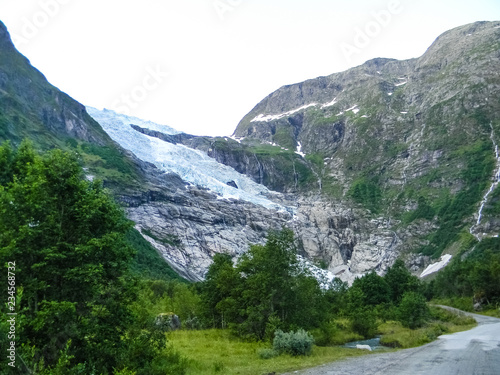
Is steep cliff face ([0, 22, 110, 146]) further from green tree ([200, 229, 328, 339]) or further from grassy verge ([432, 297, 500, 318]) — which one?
grassy verge ([432, 297, 500, 318])

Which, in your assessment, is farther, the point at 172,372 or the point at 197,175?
the point at 197,175

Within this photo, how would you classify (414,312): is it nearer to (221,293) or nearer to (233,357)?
(221,293)

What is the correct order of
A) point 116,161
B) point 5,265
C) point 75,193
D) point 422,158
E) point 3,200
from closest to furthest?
point 5,265, point 3,200, point 75,193, point 116,161, point 422,158

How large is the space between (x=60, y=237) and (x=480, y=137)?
7654 inches

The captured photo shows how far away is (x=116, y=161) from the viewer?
6142 inches

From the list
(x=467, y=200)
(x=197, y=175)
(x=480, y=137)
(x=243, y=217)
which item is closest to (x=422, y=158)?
(x=480, y=137)

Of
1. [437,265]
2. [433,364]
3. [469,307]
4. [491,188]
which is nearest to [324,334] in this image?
[433,364]

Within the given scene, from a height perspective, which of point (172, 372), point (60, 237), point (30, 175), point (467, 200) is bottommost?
point (172, 372)

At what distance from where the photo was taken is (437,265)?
12556 centimetres

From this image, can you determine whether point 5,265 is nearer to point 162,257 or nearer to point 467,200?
point 162,257

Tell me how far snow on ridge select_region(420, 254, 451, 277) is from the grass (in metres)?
114

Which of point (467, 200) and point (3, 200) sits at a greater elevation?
point (467, 200)

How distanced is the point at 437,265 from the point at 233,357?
125 m

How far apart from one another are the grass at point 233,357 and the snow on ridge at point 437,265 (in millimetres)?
114328
